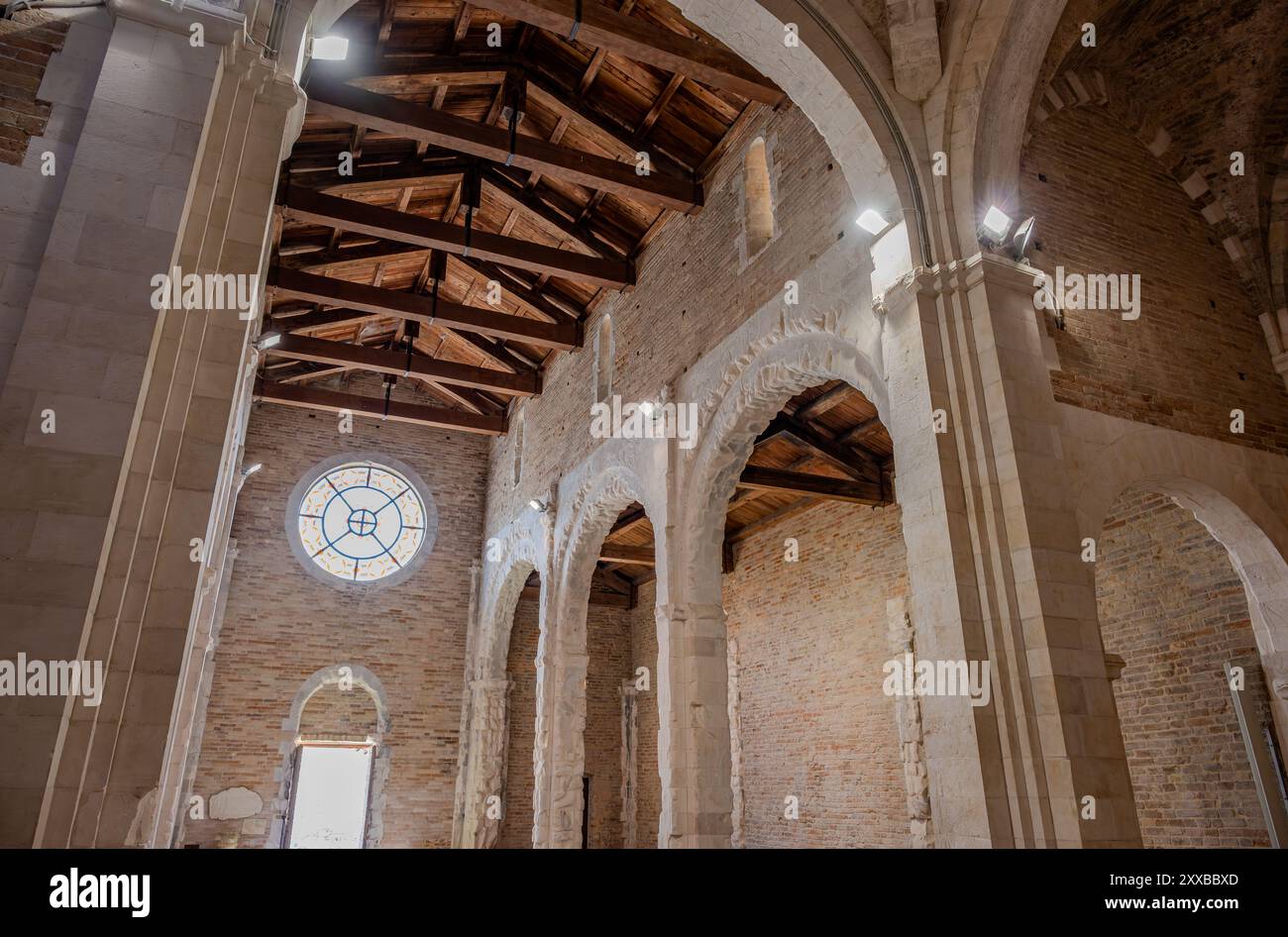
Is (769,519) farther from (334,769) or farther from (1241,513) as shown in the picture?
(334,769)

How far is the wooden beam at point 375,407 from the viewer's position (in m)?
14.8

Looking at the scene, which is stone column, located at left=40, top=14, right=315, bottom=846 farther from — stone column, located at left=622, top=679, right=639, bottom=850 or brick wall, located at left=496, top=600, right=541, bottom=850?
stone column, located at left=622, top=679, right=639, bottom=850

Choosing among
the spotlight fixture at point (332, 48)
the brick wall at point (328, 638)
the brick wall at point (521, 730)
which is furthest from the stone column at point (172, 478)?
the brick wall at point (521, 730)

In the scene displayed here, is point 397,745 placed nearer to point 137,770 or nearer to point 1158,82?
point 137,770

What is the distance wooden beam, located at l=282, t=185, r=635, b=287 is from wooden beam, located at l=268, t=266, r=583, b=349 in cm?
142

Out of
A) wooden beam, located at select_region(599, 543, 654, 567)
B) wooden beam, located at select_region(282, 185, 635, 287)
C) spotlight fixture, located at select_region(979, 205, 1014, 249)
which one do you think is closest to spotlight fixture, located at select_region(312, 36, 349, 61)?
wooden beam, located at select_region(282, 185, 635, 287)

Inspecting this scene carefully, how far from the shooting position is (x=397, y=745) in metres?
15.4

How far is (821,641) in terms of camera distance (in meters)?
12.5

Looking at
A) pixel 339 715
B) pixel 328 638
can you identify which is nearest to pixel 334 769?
pixel 339 715

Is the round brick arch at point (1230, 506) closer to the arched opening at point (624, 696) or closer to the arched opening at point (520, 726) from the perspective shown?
the arched opening at point (624, 696)

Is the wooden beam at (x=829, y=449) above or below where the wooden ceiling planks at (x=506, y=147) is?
below

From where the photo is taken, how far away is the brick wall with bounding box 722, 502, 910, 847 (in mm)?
11133

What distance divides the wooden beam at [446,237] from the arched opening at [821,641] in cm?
328
